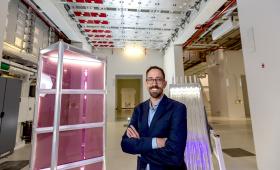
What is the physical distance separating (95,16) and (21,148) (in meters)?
4.08

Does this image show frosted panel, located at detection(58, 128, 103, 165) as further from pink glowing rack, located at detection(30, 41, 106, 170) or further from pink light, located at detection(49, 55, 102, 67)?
pink light, located at detection(49, 55, 102, 67)

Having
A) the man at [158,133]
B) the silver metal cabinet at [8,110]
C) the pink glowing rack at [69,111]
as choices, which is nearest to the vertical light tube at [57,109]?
the pink glowing rack at [69,111]

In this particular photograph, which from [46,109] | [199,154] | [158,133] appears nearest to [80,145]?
[46,109]

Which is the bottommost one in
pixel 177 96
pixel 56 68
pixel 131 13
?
pixel 177 96

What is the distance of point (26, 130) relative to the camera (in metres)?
4.07

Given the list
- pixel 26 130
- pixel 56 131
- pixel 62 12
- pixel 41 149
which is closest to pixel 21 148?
pixel 26 130

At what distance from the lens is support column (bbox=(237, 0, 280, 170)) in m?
2.04

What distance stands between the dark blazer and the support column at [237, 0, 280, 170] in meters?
1.66

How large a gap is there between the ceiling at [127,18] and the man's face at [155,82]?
3360mm

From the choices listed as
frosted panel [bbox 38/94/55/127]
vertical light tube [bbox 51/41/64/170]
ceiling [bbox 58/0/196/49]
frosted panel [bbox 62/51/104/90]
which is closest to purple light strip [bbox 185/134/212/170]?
frosted panel [bbox 62/51/104/90]

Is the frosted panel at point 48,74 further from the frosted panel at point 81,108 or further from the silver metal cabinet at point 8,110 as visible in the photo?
the silver metal cabinet at point 8,110

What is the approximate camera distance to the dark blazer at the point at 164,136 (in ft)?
3.80

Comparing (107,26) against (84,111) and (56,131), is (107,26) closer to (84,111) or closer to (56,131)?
(84,111)

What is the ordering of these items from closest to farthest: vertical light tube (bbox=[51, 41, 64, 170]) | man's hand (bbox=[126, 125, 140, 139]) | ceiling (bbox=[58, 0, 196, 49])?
man's hand (bbox=[126, 125, 140, 139]), vertical light tube (bbox=[51, 41, 64, 170]), ceiling (bbox=[58, 0, 196, 49])
